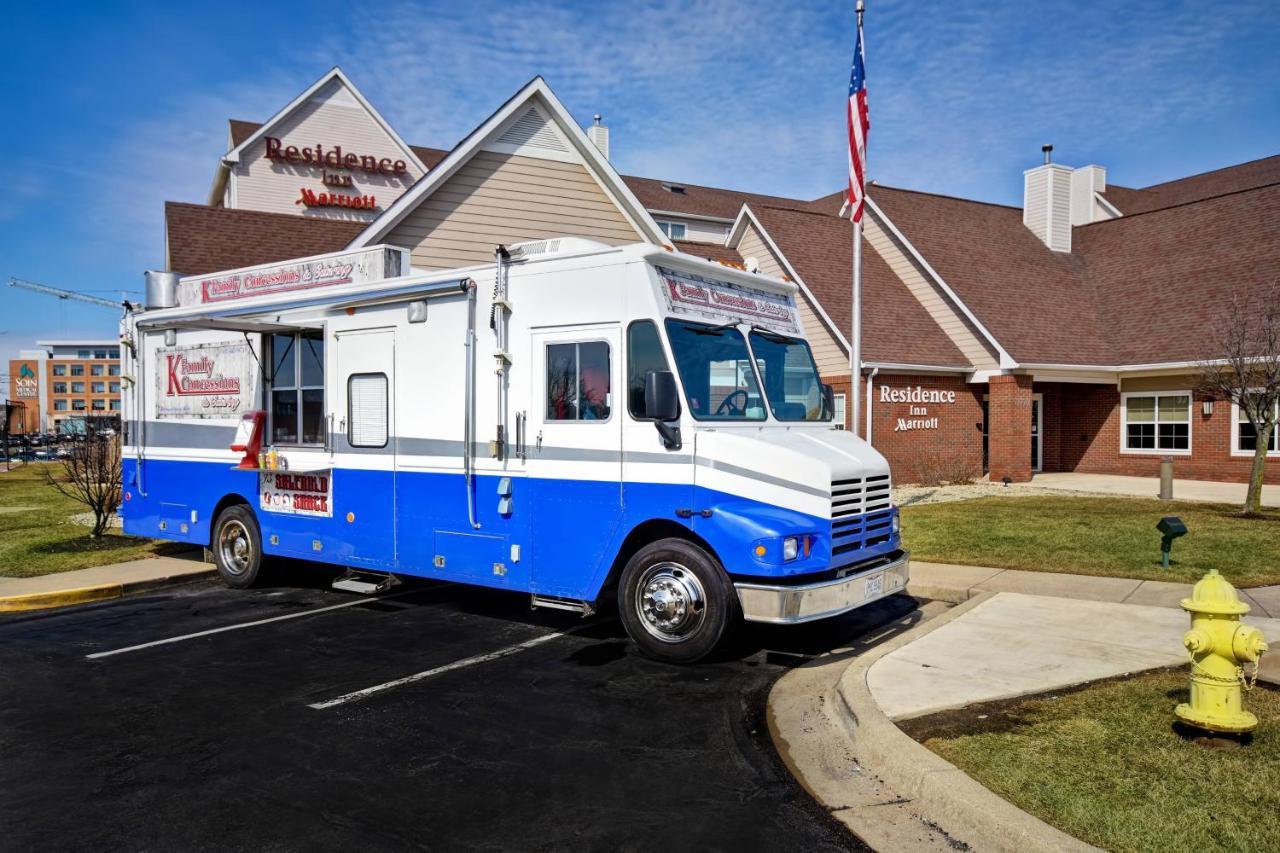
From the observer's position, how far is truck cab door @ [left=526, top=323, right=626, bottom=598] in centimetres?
→ 727

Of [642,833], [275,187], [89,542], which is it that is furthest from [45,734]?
[275,187]

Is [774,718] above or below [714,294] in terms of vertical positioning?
below

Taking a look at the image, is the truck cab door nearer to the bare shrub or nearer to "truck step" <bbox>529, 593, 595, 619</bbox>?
"truck step" <bbox>529, 593, 595, 619</bbox>

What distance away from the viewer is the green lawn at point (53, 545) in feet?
37.8

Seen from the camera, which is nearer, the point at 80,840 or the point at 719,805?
the point at 80,840

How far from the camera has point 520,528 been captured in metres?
7.75

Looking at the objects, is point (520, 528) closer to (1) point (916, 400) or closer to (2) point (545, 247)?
(2) point (545, 247)

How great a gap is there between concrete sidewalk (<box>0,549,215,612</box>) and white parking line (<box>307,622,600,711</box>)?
5.21 m

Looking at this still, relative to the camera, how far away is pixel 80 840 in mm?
4246

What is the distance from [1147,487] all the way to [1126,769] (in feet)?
58.9

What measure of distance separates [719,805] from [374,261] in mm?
6343

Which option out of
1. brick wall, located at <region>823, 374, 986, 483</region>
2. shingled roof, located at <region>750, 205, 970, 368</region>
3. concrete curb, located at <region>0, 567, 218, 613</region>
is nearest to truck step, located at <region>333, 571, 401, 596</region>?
concrete curb, located at <region>0, 567, 218, 613</region>

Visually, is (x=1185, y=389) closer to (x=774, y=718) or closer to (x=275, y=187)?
(x=774, y=718)

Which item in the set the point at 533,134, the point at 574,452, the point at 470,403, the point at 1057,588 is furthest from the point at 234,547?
the point at 533,134
